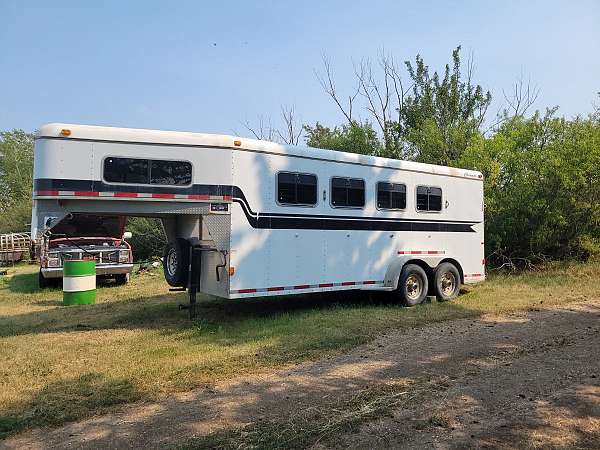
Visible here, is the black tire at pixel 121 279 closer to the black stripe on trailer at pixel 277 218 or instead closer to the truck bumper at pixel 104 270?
the truck bumper at pixel 104 270

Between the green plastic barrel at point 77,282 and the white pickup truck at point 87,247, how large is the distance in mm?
2440

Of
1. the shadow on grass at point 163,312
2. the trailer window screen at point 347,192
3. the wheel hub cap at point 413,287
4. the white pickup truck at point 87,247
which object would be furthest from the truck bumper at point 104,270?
the wheel hub cap at point 413,287

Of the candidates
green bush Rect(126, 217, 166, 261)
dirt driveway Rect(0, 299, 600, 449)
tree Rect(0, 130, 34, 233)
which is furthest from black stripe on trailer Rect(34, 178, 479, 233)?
tree Rect(0, 130, 34, 233)

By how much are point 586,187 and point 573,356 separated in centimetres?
1006

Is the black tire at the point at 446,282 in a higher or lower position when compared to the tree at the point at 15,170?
lower

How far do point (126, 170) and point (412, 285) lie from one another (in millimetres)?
5817

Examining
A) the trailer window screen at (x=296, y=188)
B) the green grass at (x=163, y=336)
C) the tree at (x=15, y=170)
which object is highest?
→ the tree at (x=15, y=170)

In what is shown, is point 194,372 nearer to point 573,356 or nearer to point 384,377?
point 384,377

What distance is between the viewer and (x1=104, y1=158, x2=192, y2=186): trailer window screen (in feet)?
23.4

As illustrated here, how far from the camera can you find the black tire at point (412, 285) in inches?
381

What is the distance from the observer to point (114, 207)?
7.26 metres

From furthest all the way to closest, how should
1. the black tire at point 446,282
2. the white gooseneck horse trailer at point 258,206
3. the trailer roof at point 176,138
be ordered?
1. the black tire at point 446,282
2. the white gooseneck horse trailer at point 258,206
3. the trailer roof at point 176,138

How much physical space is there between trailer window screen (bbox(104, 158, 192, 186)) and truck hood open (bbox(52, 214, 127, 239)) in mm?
6728

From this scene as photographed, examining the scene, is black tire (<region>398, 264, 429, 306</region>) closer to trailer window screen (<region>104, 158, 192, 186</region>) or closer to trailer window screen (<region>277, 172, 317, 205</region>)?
trailer window screen (<region>277, 172, 317, 205</region>)
